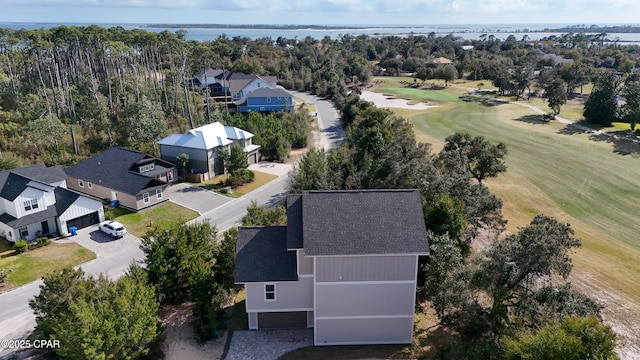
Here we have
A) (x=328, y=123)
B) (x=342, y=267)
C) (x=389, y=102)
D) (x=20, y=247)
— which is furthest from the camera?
(x=389, y=102)

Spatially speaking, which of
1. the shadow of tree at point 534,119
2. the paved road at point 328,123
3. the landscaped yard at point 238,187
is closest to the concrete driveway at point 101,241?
the landscaped yard at point 238,187

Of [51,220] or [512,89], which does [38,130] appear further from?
[512,89]

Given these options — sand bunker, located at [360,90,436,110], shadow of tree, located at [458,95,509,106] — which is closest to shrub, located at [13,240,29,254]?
sand bunker, located at [360,90,436,110]

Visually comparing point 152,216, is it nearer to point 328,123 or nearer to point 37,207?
point 37,207

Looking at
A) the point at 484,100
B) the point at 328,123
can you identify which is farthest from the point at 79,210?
the point at 484,100

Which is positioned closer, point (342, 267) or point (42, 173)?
point (342, 267)

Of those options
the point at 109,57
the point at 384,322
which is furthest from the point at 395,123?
the point at 109,57

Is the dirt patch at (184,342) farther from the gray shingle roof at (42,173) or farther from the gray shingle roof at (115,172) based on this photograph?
the gray shingle roof at (42,173)
